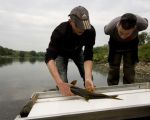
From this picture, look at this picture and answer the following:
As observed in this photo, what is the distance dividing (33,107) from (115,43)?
10.9 ft

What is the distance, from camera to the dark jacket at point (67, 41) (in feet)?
18.8

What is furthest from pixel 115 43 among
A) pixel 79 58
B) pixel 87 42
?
pixel 87 42

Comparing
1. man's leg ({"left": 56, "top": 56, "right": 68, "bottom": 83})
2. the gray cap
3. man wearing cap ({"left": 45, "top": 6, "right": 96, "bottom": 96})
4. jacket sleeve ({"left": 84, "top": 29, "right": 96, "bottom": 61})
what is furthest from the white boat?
man's leg ({"left": 56, "top": 56, "right": 68, "bottom": 83})

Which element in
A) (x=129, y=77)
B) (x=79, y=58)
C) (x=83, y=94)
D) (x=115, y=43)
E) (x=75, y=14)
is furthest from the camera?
(x=129, y=77)

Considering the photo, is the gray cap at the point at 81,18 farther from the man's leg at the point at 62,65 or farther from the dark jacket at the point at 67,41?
the man's leg at the point at 62,65

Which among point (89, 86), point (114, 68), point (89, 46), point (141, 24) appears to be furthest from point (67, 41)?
point (114, 68)

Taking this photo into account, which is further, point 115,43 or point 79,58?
point 115,43

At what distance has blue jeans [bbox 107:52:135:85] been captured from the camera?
7.52 m

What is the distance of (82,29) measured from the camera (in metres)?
5.25

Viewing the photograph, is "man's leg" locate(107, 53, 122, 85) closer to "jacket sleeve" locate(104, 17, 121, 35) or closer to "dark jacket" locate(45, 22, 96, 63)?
"jacket sleeve" locate(104, 17, 121, 35)

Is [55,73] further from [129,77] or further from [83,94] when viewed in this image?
[129,77]

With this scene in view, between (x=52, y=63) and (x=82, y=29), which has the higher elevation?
(x=82, y=29)

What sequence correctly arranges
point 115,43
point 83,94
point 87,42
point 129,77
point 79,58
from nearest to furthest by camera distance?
point 83,94
point 87,42
point 79,58
point 115,43
point 129,77

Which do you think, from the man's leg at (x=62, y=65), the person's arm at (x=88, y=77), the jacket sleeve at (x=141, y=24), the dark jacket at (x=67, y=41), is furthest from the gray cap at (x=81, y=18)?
the jacket sleeve at (x=141, y=24)
